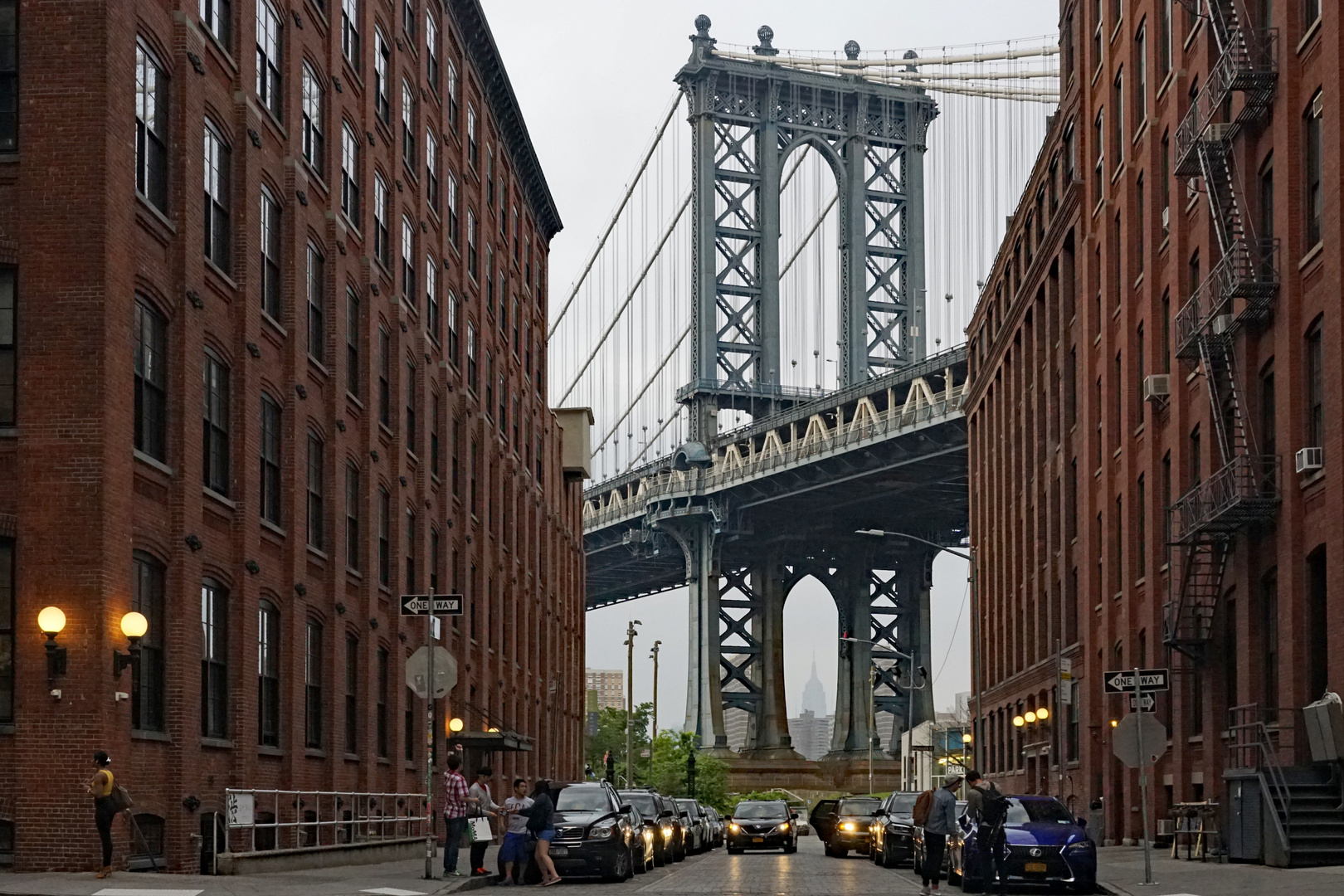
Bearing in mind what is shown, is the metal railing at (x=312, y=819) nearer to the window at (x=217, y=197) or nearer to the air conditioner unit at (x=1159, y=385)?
the window at (x=217, y=197)

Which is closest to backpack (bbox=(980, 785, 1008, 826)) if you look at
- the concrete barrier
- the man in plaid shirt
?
the man in plaid shirt

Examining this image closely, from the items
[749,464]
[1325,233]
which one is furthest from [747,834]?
[749,464]

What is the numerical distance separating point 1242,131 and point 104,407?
20.7 meters

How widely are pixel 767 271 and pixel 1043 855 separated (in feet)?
286

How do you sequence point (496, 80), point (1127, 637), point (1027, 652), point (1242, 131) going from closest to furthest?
point (1242, 131) < point (1127, 637) < point (496, 80) < point (1027, 652)

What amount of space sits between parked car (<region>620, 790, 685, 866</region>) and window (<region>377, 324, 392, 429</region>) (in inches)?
365

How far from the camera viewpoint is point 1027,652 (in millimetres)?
65375

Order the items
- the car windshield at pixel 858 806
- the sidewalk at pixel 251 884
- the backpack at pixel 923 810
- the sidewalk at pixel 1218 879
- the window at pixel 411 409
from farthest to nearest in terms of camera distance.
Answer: the car windshield at pixel 858 806
the window at pixel 411 409
the backpack at pixel 923 810
the sidewalk at pixel 1218 879
the sidewalk at pixel 251 884

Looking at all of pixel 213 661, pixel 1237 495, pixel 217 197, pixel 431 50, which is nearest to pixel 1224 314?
pixel 1237 495

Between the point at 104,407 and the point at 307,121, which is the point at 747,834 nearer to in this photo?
the point at 307,121

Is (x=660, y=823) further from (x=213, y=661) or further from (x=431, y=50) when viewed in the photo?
(x=431, y=50)

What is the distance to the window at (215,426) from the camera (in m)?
29.0

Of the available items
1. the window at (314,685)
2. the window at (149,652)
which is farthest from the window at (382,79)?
the window at (149,652)

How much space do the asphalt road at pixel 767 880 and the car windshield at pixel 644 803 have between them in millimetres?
1117
